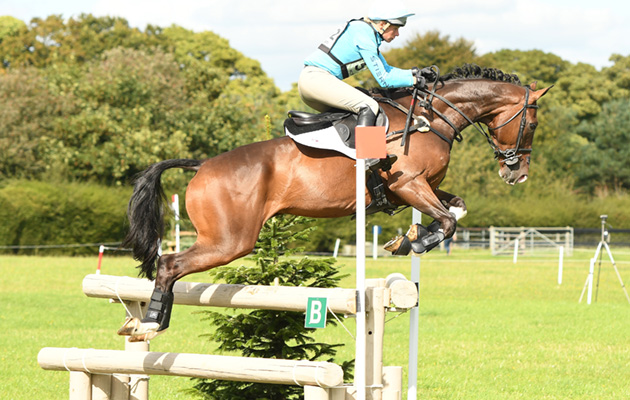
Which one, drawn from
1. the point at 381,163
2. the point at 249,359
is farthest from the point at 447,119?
the point at 249,359

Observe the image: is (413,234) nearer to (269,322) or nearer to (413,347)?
(413,347)

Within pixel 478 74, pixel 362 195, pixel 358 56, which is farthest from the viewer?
pixel 478 74

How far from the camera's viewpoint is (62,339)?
11602mm

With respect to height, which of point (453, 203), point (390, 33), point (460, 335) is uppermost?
point (390, 33)

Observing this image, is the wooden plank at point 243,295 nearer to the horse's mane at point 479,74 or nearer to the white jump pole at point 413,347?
the white jump pole at point 413,347

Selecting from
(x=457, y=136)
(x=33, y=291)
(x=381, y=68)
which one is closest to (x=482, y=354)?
(x=457, y=136)

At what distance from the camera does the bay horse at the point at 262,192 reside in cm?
507

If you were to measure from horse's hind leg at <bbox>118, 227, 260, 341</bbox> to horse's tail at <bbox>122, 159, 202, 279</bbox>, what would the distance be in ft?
0.84

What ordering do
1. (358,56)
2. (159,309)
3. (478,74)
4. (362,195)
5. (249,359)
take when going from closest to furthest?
(362,195) < (249,359) < (159,309) < (358,56) < (478,74)

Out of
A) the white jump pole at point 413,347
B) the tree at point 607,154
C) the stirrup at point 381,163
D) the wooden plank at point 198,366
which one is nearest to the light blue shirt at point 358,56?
the stirrup at point 381,163

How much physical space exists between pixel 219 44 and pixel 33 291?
44.6 m

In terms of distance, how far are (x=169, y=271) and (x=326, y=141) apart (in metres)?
1.29

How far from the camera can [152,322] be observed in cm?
493

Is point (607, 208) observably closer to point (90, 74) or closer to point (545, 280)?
point (545, 280)
